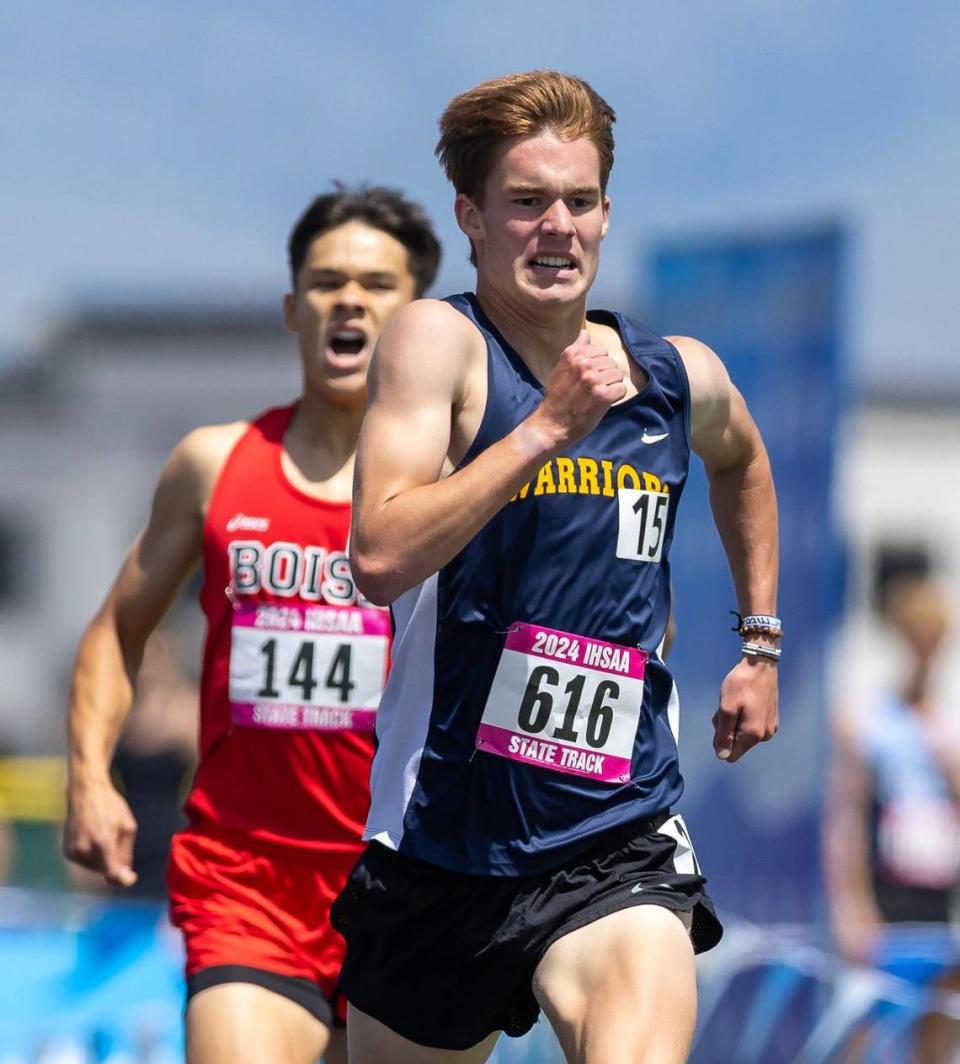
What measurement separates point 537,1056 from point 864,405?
22754 millimetres

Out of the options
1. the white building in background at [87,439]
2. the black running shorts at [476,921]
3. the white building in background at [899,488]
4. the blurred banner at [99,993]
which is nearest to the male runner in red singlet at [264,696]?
the black running shorts at [476,921]

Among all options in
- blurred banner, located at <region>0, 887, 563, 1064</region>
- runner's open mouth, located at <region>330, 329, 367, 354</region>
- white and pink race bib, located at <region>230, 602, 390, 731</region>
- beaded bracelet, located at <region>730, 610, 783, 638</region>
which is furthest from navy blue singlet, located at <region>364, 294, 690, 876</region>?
blurred banner, located at <region>0, 887, 563, 1064</region>

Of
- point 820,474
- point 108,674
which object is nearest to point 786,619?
point 820,474

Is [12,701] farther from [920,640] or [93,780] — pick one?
[93,780]

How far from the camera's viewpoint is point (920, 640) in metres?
8.92

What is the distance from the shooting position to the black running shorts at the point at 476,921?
3760 mm

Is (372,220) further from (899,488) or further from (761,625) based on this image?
(899,488)

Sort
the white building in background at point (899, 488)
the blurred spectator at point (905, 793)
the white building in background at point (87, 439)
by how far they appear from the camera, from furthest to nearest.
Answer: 1. the white building in background at point (87, 439)
2. the white building in background at point (899, 488)
3. the blurred spectator at point (905, 793)

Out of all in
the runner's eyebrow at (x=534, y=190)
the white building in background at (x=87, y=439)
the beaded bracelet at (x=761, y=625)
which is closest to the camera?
the runner's eyebrow at (x=534, y=190)

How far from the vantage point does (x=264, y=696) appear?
474 cm

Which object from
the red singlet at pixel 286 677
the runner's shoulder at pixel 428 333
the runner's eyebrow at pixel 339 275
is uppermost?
the runner's eyebrow at pixel 339 275

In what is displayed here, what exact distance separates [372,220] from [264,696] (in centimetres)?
126

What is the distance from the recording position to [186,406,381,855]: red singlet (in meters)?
4.71

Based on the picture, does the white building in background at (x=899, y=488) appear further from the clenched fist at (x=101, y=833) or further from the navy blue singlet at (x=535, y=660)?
the navy blue singlet at (x=535, y=660)
